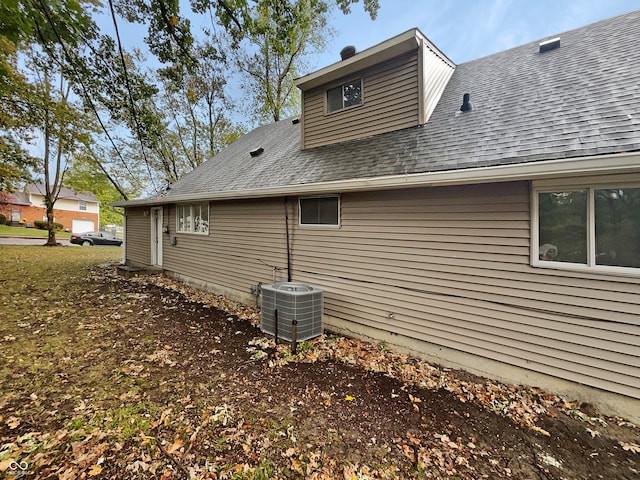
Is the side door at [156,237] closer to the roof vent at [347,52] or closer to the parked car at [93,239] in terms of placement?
the roof vent at [347,52]

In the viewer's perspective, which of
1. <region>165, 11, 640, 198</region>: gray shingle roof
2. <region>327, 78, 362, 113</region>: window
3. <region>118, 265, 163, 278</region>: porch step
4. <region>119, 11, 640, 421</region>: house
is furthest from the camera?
<region>118, 265, 163, 278</region>: porch step

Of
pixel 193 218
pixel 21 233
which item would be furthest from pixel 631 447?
pixel 21 233

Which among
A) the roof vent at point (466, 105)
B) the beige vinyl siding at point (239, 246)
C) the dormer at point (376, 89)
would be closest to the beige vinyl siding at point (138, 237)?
the beige vinyl siding at point (239, 246)

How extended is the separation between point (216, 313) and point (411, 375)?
437cm

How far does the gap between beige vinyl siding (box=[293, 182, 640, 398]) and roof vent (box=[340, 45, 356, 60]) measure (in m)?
3.52

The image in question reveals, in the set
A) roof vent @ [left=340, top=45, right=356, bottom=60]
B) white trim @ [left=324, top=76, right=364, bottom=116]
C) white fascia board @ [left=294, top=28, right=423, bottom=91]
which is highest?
roof vent @ [left=340, top=45, right=356, bottom=60]

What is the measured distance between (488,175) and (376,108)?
3246 millimetres

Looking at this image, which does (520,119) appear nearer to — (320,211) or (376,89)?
(376,89)

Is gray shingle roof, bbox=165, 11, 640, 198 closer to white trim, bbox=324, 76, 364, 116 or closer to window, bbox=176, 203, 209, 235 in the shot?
white trim, bbox=324, 76, 364, 116

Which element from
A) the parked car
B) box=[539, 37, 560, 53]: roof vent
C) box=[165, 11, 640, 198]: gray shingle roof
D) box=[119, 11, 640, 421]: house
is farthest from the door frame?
the parked car

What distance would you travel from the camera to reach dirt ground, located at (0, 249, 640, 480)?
2.35 metres

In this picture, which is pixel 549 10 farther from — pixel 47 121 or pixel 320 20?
pixel 47 121

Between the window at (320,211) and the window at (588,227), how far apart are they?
298cm

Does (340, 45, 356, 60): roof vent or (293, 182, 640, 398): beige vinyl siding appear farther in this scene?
(340, 45, 356, 60): roof vent
